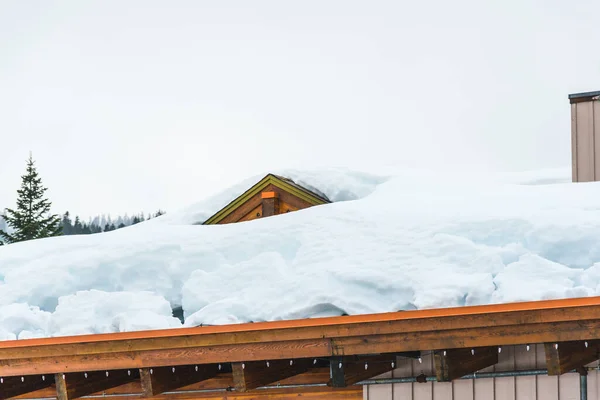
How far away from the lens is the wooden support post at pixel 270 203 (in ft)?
37.7

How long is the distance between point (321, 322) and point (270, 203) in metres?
5.97

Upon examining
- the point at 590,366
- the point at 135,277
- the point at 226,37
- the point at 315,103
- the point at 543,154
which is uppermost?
the point at 226,37

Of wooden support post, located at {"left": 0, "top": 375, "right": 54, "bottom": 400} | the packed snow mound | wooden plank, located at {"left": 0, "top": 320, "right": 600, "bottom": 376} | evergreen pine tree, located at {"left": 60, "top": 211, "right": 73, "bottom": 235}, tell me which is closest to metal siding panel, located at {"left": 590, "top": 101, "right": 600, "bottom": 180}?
the packed snow mound

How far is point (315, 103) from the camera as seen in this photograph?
3216 centimetres

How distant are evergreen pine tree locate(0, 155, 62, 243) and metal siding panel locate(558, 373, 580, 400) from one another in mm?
30266

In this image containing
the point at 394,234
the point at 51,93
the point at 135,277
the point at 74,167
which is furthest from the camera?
the point at 74,167

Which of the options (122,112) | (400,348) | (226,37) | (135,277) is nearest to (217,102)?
(226,37)

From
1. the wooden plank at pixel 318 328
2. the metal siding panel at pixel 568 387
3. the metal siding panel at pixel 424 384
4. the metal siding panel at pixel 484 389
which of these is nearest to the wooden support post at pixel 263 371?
the wooden plank at pixel 318 328

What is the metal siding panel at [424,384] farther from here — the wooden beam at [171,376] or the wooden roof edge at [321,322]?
the wooden beam at [171,376]

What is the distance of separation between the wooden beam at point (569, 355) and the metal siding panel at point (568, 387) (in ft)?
0.44

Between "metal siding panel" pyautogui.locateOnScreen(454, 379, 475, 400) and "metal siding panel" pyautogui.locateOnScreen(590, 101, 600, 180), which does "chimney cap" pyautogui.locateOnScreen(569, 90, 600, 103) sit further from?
"metal siding panel" pyautogui.locateOnScreen(454, 379, 475, 400)

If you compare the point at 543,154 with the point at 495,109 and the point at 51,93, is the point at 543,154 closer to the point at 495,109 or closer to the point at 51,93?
the point at 495,109

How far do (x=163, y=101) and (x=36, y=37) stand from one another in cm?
568

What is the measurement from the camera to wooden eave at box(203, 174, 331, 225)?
444 inches
